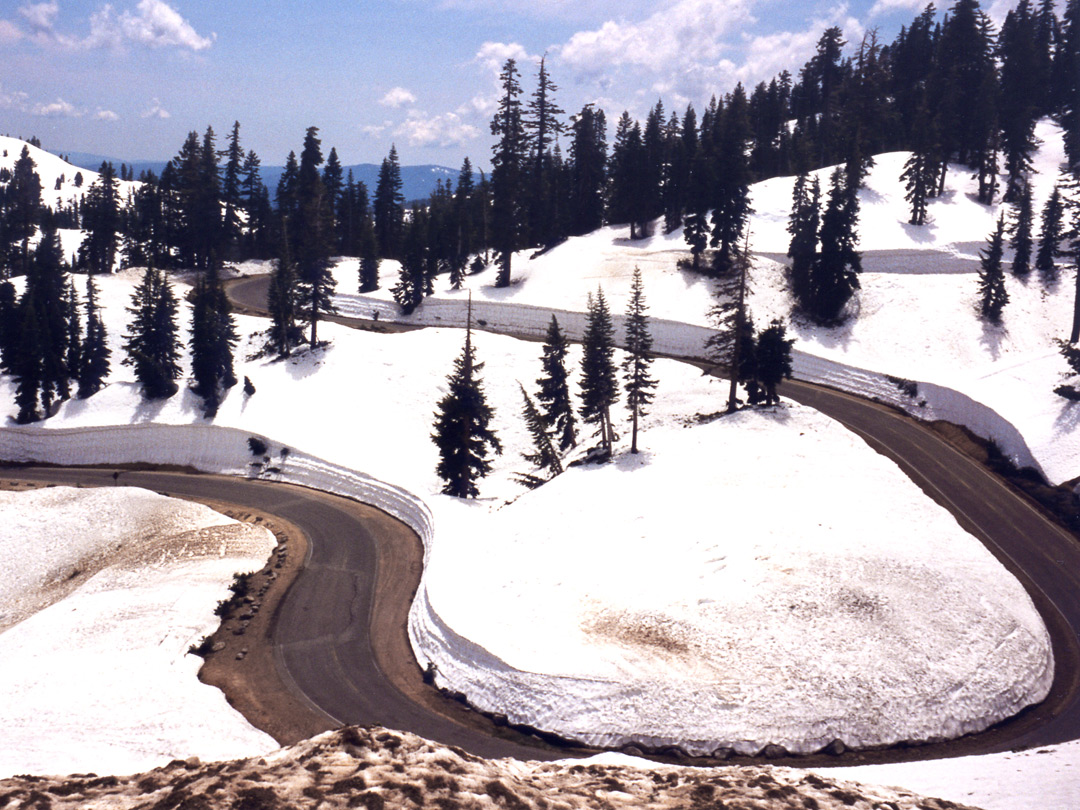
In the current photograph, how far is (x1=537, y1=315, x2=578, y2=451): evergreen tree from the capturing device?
138ft

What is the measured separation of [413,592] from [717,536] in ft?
36.9

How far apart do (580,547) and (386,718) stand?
31.1 feet

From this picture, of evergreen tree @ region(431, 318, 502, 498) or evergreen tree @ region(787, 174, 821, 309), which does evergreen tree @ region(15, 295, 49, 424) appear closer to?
evergreen tree @ region(431, 318, 502, 498)

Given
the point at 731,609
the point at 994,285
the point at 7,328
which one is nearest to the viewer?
the point at 731,609

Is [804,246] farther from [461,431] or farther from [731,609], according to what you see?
[731,609]

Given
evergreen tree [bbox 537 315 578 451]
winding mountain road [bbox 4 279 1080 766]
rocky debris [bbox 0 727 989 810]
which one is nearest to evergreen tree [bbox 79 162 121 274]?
winding mountain road [bbox 4 279 1080 766]

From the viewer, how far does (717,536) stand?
2533cm

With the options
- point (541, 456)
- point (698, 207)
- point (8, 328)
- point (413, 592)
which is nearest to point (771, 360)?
point (541, 456)

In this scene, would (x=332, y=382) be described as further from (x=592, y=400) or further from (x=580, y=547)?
(x=580, y=547)

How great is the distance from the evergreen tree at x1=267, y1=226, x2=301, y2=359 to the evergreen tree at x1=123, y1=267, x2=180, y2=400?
7.17 m

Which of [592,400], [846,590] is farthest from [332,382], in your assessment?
[846,590]

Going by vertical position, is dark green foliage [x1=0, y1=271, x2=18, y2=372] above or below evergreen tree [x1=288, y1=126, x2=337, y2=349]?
below

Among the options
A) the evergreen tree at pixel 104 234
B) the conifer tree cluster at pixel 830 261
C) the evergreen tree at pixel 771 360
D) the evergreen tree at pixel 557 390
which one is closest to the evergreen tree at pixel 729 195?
the conifer tree cluster at pixel 830 261

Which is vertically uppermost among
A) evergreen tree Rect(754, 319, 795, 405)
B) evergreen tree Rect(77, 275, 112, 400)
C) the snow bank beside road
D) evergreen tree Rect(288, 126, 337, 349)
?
evergreen tree Rect(288, 126, 337, 349)
